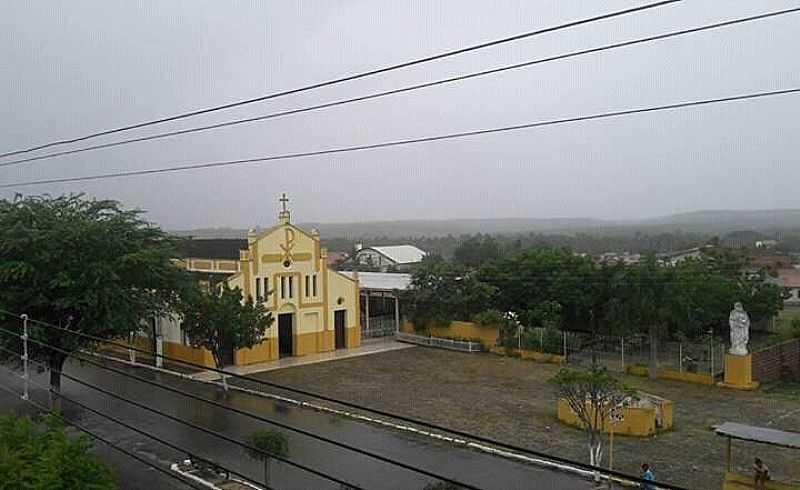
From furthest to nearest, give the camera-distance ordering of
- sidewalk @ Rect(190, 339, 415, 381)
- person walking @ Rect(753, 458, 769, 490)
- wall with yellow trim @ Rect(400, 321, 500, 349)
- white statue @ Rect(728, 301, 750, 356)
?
wall with yellow trim @ Rect(400, 321, 500, 349)
sidewalk @ Rect(190, 339, 415, 381)
white statue @ Rect(728, 301, 750, 356)
person walking @ Rect(753, 458, 769, 490)

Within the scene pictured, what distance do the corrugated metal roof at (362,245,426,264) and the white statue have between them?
3866 cm

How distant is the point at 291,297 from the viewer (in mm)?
22969

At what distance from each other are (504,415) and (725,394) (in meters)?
6.20

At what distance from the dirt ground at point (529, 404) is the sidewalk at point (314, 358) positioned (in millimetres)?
651

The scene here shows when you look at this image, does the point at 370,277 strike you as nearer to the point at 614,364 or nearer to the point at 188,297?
the point at 614,364

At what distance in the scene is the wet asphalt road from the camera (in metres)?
10.2

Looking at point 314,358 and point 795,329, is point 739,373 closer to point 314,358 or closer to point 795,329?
point 795,329

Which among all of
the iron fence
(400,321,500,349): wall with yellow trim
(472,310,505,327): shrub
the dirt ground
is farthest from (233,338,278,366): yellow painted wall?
(472,310,505,327): shrub

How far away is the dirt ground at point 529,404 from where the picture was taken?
38.6 feet

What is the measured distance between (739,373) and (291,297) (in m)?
12.9

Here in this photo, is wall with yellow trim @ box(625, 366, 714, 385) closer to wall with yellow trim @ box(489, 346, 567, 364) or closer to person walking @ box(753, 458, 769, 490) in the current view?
wall with yellow trim @ box(489, 346, 567, 364)

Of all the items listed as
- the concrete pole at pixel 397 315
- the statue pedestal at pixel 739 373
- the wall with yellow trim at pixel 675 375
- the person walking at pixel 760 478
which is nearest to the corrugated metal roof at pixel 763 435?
the person walking at pixel 760 478

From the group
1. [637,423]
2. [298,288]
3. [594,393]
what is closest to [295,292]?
[298,288]

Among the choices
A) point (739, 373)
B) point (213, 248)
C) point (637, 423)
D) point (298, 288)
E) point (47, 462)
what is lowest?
point (739, 373)
